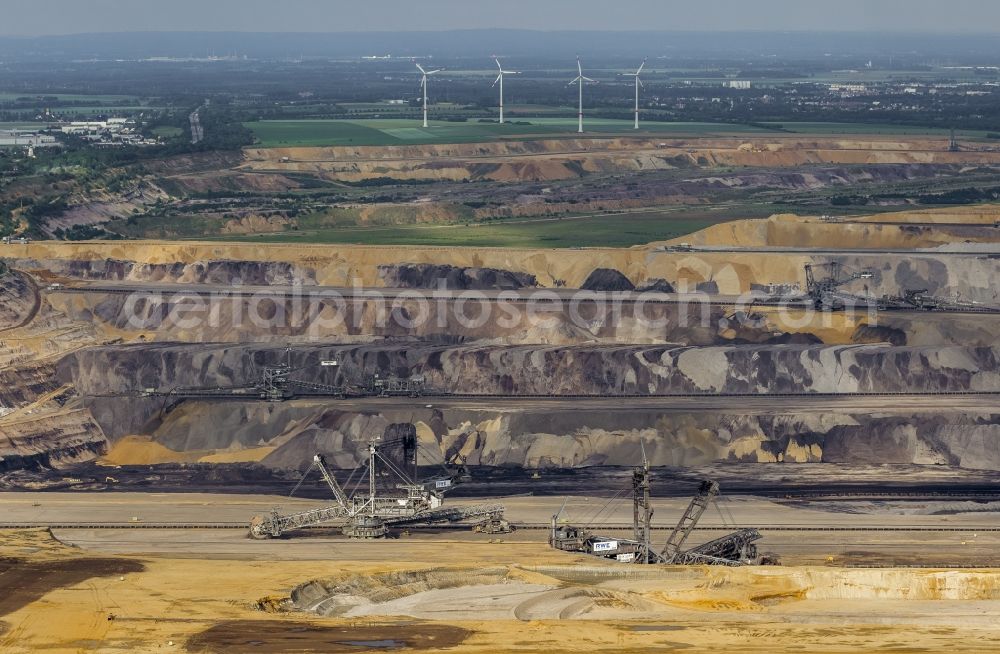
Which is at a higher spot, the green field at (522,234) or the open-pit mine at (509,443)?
the green field at (522,234)

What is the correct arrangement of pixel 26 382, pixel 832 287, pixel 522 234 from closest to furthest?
pixel 26 382 → pixel 832 287 → pixel 522 234

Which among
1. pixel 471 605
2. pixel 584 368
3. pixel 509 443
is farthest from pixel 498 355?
pixel 471 605

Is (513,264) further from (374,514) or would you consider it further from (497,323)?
(374,514)

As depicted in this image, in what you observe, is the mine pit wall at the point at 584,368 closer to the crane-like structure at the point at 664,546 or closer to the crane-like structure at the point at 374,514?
the crane-like structure at the point at 374,514

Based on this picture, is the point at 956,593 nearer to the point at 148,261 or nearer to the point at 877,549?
the point at 877,549

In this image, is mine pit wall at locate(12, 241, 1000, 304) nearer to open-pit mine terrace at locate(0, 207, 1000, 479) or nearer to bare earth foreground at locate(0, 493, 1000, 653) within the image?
open-pit mine terrace at locate(0, 207, 1000, 479)

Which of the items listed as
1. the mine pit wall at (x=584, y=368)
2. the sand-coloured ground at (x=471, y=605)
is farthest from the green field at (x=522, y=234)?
the sand-coloured ground at (x=471, y=605)
